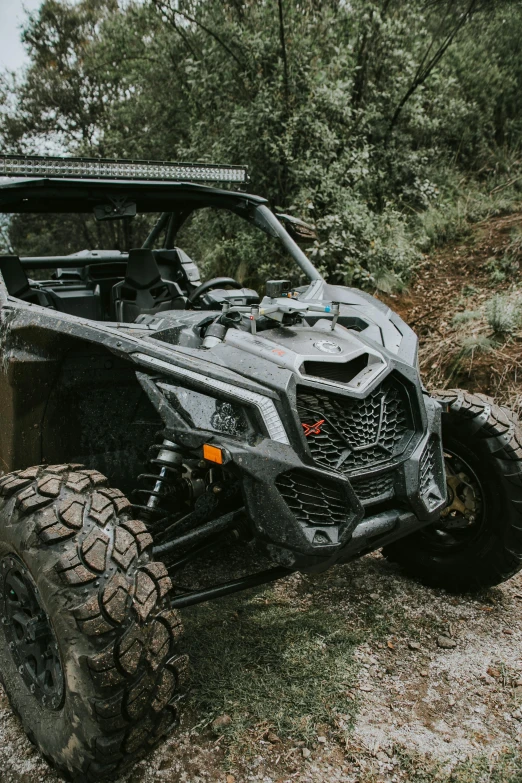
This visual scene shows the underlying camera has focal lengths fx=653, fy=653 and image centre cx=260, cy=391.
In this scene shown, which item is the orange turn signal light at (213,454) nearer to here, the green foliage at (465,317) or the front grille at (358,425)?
the front grille at (358,425)

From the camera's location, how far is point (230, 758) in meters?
2.29

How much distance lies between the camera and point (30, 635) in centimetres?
219

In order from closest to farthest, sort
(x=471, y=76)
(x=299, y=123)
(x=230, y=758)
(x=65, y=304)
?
(x=230, y=758) < (x=65, y=304) < (x=299, y=123) < (x=471, y=76)

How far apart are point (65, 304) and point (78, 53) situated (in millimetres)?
14357

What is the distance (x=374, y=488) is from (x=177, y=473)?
2.55 ft

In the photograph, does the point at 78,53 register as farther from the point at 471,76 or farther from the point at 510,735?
the point at 510,735

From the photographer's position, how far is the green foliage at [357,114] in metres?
7.75

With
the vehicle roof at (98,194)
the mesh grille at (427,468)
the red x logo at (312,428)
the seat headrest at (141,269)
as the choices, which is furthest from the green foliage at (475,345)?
the red x logo at (312,428)

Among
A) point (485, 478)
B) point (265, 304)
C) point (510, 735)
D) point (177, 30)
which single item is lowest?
point (510, 735)

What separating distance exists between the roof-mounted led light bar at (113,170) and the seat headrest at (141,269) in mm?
589

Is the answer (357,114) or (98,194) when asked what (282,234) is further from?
(357,114)

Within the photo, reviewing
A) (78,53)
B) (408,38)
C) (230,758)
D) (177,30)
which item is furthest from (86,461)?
(78,53)

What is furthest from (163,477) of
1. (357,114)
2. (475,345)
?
(357,114)

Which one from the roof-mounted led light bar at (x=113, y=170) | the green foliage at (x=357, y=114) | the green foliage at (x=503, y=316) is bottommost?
the green foliage at (x=503, y=316)
